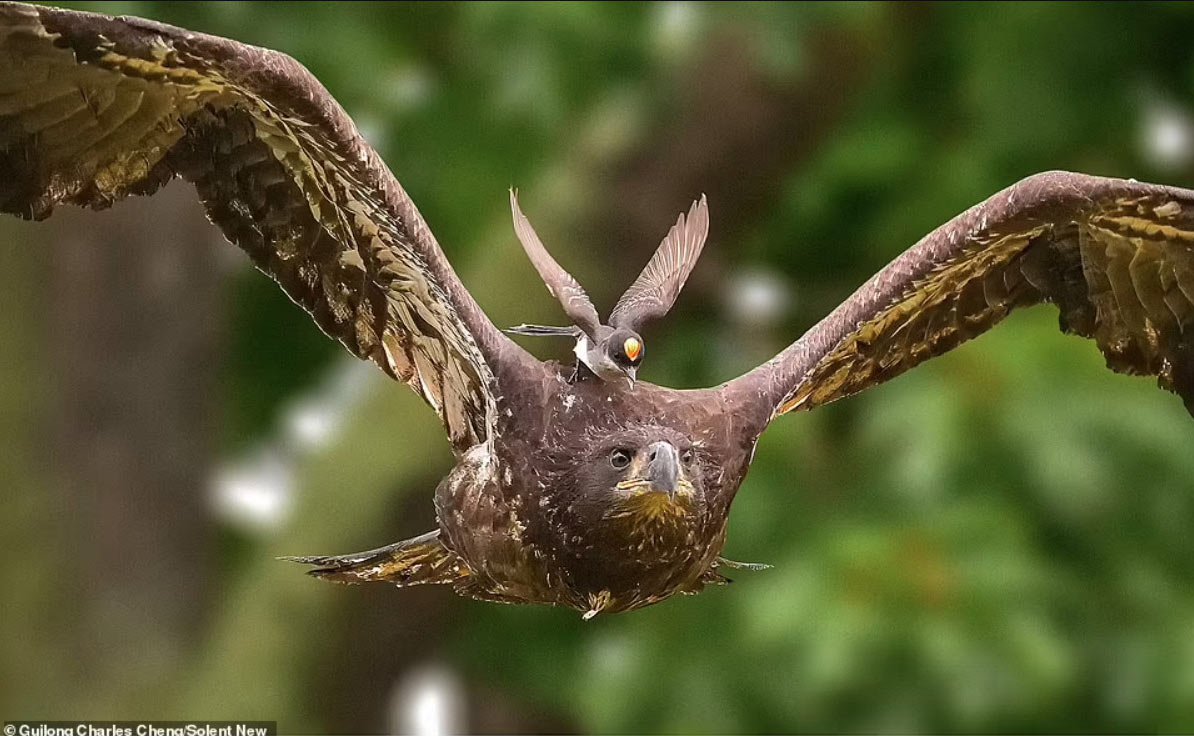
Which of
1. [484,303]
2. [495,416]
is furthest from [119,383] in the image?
[495,416]

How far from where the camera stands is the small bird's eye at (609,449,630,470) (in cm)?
359

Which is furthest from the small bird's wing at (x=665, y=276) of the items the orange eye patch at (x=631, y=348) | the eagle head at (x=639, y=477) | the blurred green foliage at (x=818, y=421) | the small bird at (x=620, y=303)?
the blurred green foliage at (x=818, y=421)

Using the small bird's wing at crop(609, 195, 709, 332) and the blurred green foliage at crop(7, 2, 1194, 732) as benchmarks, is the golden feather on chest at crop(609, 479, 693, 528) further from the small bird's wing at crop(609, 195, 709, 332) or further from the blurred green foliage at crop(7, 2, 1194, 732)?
the blurred green foliage at crop(7, 2, 1194, 732)

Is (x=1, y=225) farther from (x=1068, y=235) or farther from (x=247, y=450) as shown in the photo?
(x=1068, y=235)

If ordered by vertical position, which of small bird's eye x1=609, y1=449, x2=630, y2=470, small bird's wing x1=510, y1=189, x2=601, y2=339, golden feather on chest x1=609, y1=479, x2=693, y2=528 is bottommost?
golden feather on chest x1=609, y1=479, x2=693, y2=528

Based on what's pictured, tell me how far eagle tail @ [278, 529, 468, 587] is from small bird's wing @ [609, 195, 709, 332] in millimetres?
651

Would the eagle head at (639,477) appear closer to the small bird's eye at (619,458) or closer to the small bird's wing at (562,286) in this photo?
the small bird's eye at (619,458)

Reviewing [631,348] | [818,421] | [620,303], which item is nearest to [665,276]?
[620,303]

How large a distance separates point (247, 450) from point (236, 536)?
0.54 metres

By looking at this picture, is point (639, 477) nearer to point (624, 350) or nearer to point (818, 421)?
point (624, 350)

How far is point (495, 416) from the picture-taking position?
12.3 feet

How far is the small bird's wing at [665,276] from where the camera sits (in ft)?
12.2

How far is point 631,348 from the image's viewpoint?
3.57m

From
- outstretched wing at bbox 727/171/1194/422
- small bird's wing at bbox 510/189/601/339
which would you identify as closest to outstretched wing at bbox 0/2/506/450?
small bird's wing at bbox 510/189/601/339
